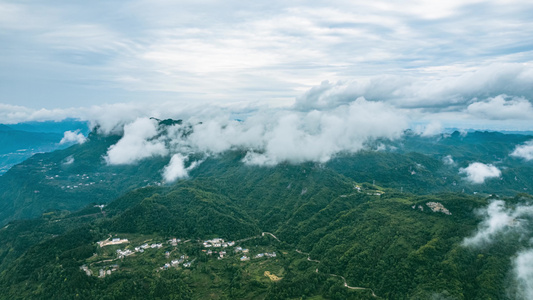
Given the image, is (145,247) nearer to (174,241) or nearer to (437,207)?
(174,241)

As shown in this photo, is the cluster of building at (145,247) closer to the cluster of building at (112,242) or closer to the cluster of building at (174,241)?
the cluster of building at (174,241)

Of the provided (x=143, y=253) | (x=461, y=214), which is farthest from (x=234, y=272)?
(x=461, y=214)

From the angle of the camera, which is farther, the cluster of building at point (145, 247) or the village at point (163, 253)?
the cluster of building at point (145, 247)

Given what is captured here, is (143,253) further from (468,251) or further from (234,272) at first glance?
(468,251)

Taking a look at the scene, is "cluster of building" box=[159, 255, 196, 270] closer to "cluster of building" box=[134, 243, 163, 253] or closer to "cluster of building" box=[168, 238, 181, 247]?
"cluster of building" box=[168, 238, 181, 247]

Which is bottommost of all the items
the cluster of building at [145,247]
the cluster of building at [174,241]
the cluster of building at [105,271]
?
the cluster of building at [174,241]

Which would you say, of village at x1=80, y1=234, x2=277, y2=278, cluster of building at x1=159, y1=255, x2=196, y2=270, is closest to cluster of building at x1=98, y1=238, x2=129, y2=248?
village at x1=80, y1=234, x2=277, y2=278

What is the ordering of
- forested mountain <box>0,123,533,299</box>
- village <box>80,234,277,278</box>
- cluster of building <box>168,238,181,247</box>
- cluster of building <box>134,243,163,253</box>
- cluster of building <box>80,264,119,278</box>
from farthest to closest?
cluster of building <box>168,238,181,247</box> → cluster of building <box>134,243,163,253</box> → village <box>80,234,277,278</box> → cluster of building <box>80,264,119,278</box> → forested mountain <box>0,123,533,299</box>

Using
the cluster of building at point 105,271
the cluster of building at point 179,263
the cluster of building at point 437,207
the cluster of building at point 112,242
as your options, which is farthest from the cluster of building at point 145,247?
the cluster of building at point 437,207

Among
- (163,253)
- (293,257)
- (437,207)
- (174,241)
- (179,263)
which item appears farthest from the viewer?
(174,241)

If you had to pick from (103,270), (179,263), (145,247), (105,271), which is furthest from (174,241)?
(105,271)

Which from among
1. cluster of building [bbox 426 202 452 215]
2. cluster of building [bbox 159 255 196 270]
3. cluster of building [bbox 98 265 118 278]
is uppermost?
cluster of building [bbox 426 202 452 215]
